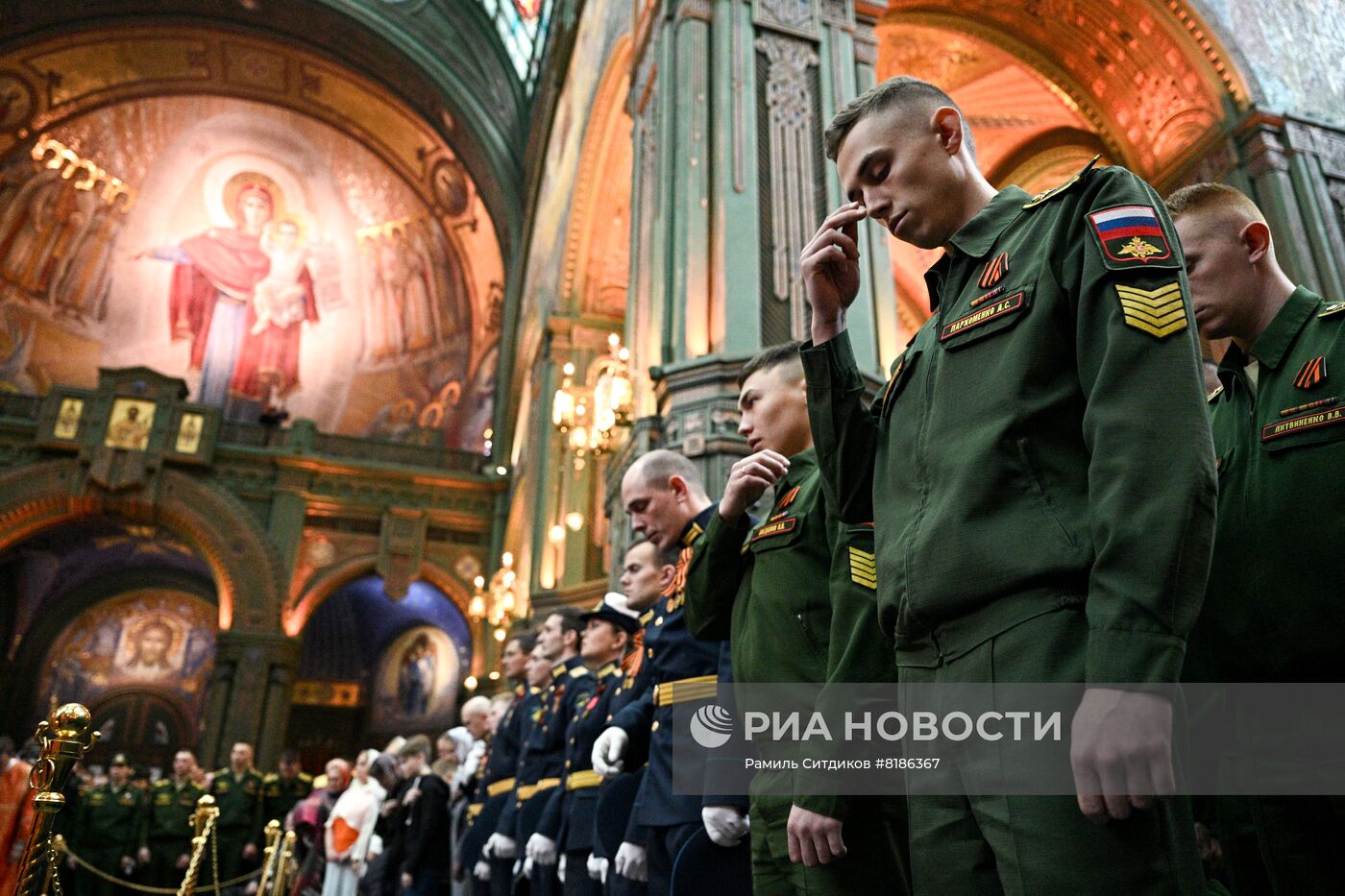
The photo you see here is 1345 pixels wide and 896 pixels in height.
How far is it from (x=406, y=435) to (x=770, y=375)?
735 inches

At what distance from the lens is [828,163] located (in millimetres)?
6586

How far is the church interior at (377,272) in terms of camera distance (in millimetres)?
8156

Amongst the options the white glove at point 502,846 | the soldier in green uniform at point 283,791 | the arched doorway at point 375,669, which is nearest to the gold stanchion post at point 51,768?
the white glove at point 502,846

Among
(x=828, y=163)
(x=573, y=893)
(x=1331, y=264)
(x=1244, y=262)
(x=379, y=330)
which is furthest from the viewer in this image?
(x=379, y=330)

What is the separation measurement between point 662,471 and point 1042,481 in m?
1.73

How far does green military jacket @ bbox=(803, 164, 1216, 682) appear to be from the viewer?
3.36 feet

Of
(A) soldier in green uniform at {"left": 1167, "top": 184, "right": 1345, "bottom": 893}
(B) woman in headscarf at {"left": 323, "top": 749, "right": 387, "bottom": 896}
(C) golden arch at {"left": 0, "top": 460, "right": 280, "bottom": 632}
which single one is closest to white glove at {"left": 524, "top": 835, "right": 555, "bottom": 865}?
(A) soldier in green uniform at {"left": 1167, "top": 184, "right": 1345, "bottom": 893}

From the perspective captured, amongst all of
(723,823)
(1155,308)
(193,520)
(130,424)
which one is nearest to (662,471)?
(723,823)

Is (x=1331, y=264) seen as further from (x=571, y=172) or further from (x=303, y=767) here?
(x=303, y=767)

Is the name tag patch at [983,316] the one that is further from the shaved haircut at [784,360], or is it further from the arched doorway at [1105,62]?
the arched doorway at [1105,62]

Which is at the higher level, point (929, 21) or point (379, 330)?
point (379, 330)

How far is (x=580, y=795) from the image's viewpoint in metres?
3.52

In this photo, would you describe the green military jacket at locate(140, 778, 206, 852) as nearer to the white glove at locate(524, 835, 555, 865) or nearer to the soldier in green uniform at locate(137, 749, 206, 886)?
the soldier in green uniform at locate(137, 749, 206, 886)

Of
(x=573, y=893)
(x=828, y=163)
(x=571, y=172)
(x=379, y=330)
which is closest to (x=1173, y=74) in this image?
(x=828, y=163)
